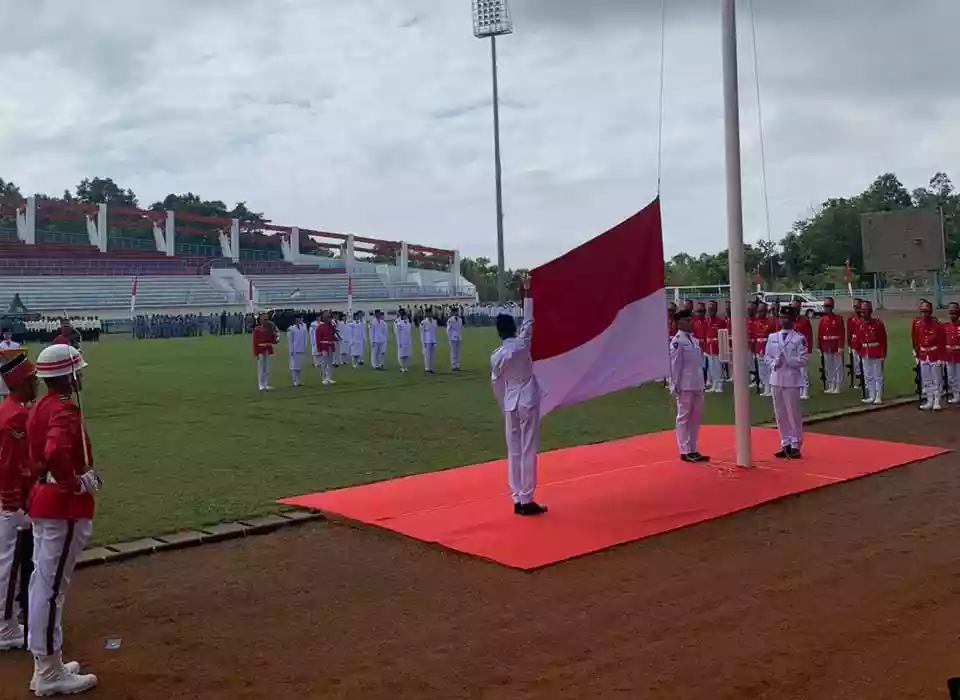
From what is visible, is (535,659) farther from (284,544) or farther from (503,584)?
(284,544)

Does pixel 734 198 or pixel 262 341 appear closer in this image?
pixel 734 198

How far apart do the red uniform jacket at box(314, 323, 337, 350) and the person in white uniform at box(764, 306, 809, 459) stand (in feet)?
40.2

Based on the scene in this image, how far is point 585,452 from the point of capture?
1002 cm

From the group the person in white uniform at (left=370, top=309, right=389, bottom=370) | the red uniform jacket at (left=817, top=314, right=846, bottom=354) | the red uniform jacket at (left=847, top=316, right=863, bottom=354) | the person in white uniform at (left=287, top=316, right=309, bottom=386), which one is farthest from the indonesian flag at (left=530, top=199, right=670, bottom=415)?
the person in white uniform at (left=370, top=309, right=389, bottom=370)

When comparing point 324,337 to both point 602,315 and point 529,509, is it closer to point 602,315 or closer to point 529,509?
point 602,315

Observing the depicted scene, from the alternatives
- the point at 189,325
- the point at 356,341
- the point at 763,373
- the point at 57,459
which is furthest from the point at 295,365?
the point at 189,325

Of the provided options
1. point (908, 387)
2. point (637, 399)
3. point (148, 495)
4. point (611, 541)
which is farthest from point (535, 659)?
point (908, 387)

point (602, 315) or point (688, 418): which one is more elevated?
point (602, 315)

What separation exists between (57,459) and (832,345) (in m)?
14.0

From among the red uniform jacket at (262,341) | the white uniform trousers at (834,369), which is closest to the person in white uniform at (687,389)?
the white uniform trousers at (834,369)

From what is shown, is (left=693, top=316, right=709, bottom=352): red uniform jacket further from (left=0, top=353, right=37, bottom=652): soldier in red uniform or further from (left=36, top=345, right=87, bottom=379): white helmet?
(left=36, top=345, right=87, bottom=379): white helmet

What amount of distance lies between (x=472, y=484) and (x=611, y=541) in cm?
225

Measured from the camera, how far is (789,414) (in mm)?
9312

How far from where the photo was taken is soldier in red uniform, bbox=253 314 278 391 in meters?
18.1
